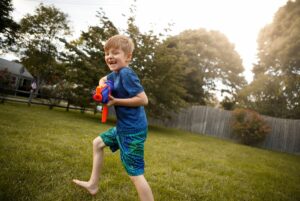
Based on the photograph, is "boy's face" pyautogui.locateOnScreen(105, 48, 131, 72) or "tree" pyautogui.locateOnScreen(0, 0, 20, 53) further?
"tree" pyautogui.locateOnScreen(0, 0, 20, 53)

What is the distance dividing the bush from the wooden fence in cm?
91

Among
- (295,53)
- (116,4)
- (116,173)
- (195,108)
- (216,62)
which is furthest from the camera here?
(216,62)

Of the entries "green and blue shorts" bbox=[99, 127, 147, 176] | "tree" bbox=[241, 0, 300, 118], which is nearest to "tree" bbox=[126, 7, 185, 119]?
"tree" bbox=[241, 0, 300, 118]

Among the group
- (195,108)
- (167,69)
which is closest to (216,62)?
(195,108)

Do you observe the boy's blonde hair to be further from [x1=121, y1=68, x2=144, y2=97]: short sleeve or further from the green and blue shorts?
the green and blue shorts

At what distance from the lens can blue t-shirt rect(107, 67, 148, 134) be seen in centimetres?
211

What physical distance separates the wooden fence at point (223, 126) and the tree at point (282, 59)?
3.26m

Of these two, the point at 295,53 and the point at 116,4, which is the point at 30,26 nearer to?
the point at 116,4

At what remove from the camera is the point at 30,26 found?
23625 mm

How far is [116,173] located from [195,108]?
15115 mm

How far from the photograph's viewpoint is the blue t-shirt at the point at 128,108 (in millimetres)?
2105

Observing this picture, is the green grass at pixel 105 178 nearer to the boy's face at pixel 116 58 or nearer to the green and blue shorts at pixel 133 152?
the green and blue shorts at pixel 133 152

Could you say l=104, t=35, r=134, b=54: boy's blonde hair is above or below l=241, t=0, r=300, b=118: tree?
below

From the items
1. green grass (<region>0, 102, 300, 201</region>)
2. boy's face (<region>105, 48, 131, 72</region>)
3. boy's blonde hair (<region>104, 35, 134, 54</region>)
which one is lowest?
green grass (<region>0, 102, 300, 201</region>)
